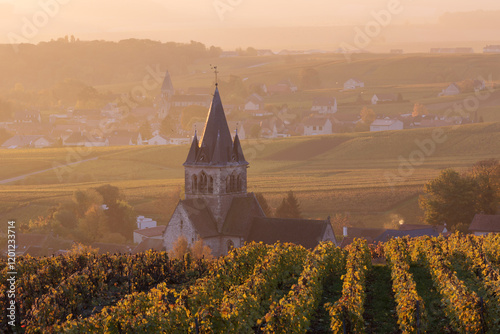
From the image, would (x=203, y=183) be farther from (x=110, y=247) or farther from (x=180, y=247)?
(x=110, y=247)

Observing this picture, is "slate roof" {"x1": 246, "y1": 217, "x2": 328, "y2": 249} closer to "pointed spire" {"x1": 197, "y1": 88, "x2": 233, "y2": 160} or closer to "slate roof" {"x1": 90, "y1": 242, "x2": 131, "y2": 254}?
"pointed spire" {"x1": 197, "y1": 88, "x2": 233, "y2": 160}

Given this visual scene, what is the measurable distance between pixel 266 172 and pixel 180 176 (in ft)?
43.4

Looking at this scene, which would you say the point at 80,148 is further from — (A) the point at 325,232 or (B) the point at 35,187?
(A) the point at 325,232

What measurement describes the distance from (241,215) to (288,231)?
14.0 feet

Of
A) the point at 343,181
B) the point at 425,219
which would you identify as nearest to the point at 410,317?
the point at 425,219

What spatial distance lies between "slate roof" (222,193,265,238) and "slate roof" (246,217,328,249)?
1.69 feet

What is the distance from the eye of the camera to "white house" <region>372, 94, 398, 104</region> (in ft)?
607

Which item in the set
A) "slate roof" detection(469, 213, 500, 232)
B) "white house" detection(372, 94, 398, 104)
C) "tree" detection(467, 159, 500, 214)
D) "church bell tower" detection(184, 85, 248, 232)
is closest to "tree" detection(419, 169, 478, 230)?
"tree" detection(467, 159, 500, 214)

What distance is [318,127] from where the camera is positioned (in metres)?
157

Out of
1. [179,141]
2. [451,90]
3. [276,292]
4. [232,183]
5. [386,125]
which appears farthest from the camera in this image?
[451,90]

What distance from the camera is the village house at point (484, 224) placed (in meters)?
67.8

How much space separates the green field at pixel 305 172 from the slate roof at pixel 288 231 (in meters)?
28.9

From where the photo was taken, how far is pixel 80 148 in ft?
470

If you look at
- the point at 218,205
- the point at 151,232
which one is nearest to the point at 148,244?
the point at 151,232
